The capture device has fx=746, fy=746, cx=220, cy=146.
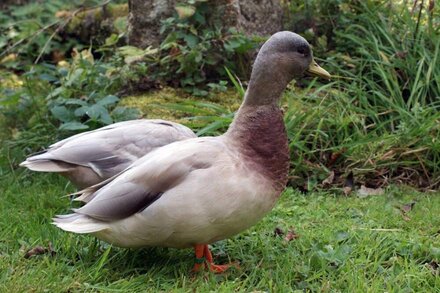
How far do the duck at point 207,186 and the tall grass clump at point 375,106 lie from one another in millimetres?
1503

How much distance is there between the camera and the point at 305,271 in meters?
3.22

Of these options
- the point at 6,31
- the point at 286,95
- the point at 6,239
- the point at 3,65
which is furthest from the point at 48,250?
the point at 6,31

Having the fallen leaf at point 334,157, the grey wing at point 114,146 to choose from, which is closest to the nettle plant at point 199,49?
the fallen leaf at point 334,157

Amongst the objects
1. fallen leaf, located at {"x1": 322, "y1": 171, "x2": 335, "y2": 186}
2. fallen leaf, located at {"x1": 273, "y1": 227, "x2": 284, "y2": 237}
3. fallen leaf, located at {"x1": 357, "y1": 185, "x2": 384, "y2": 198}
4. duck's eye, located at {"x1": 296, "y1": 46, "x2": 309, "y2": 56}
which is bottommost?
fallen leaf, located at {"x1": 357, "y1": 185, "x2": 384, "y2": 198}

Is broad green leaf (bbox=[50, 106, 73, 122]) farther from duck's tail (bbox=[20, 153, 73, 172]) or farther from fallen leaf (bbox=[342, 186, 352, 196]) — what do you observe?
fallen leaf (bbox=[342, 186, 352, 196])

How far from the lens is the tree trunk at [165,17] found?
5766mm

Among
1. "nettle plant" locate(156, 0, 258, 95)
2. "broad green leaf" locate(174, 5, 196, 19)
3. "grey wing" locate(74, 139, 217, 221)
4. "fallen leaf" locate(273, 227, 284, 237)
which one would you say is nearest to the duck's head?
"grey wing" locate(74, 139, 217, 221)

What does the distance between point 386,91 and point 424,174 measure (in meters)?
0.81

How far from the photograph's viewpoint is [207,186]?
3.03 meters

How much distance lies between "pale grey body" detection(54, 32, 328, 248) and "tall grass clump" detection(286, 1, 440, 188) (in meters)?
1.51

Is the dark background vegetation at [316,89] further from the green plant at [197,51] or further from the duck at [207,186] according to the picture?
the duck at [207,186]

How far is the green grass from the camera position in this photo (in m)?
3.08

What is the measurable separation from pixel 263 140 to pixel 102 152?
1029 mm

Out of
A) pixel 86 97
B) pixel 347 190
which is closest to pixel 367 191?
pixel 347 190
